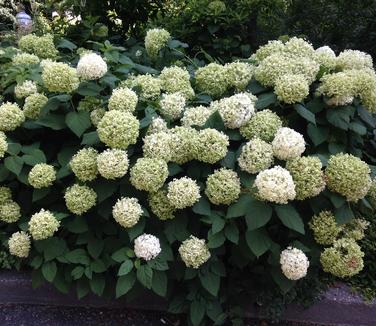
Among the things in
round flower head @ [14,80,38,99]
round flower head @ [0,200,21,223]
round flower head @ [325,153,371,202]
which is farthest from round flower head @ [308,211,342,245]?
round flower head @ [14,80,38,99]

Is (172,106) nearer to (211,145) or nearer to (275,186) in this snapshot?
(211,145)

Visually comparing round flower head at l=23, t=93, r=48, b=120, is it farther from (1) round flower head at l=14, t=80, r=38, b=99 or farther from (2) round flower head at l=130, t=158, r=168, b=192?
(2) round flower head at l=130, t=158, r=168, b=192

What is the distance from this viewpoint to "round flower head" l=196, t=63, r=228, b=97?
2814 mm

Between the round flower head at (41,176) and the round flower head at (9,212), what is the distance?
1.06ft

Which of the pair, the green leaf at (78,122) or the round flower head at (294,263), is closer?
the round flower head at (294,263)

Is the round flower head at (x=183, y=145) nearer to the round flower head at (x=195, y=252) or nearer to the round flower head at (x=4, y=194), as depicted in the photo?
the round flower head at (x=195, y=252)

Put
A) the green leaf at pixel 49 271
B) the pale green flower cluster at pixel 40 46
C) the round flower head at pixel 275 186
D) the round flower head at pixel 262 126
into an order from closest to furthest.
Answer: the round flower head at pixel 275 186 → the round flower head at pixel 262 126 → the green leaf at pixel 49 271 → the pale green flower cluster at pixel 40 46

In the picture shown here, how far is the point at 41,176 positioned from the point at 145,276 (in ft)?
2.51

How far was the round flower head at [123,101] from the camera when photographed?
95.4 inches

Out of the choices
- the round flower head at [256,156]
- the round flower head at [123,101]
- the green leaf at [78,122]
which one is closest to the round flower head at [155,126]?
the round flower head at [123,101]

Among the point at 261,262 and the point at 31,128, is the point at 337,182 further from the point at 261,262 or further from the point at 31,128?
the point at 31,128

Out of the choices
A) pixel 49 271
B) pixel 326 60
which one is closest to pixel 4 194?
pixel 49 271

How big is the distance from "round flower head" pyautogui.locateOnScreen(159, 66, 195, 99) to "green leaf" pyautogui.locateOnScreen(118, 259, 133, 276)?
40.8 inches

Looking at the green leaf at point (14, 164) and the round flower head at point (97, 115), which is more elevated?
the round flower head at point (97, 115)
